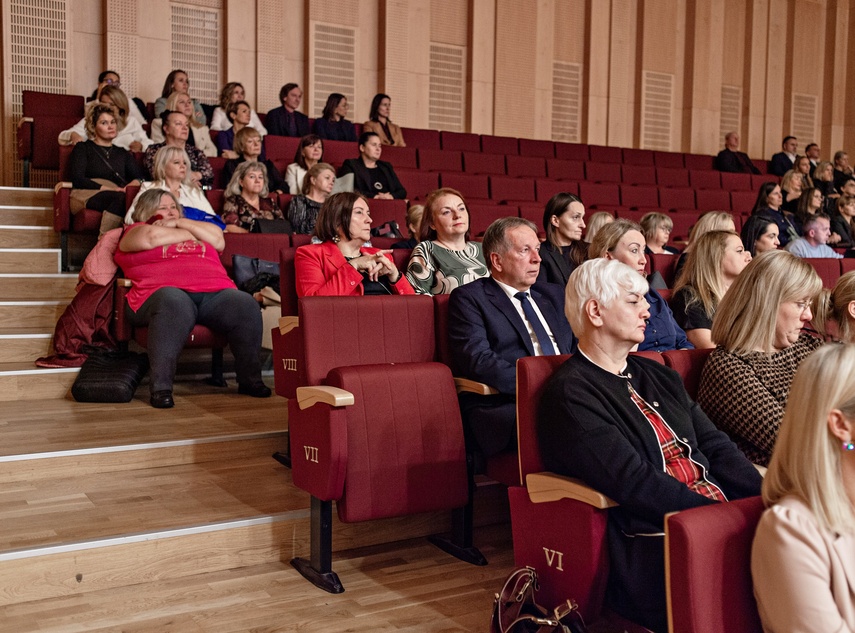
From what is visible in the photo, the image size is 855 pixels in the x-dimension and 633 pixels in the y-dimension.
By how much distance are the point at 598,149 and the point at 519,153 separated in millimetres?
655

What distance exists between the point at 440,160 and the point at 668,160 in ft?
6.34

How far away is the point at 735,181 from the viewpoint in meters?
5.68

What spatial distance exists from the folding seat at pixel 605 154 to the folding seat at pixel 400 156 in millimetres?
1478

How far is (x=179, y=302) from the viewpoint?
2.34 meters

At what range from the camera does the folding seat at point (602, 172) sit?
16.9ft

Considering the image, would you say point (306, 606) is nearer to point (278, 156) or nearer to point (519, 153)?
point (278, 156)

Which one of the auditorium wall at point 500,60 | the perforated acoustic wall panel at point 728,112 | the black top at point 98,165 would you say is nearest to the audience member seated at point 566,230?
the black top at point 98,165

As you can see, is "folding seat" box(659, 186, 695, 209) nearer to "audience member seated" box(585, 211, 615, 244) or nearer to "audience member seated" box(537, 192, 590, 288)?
"audience member seated" box(585, 211, 615, 244)

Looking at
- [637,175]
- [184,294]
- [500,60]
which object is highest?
[500,60]

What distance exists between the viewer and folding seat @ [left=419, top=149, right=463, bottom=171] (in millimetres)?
4582

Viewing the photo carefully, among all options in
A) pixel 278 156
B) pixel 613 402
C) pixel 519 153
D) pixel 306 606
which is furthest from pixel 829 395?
pixel 519 153

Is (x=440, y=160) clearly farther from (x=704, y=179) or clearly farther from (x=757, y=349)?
(x=757, y=349)

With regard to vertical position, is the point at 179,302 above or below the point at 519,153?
below

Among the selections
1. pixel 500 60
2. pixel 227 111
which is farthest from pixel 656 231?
pixel 500 60
